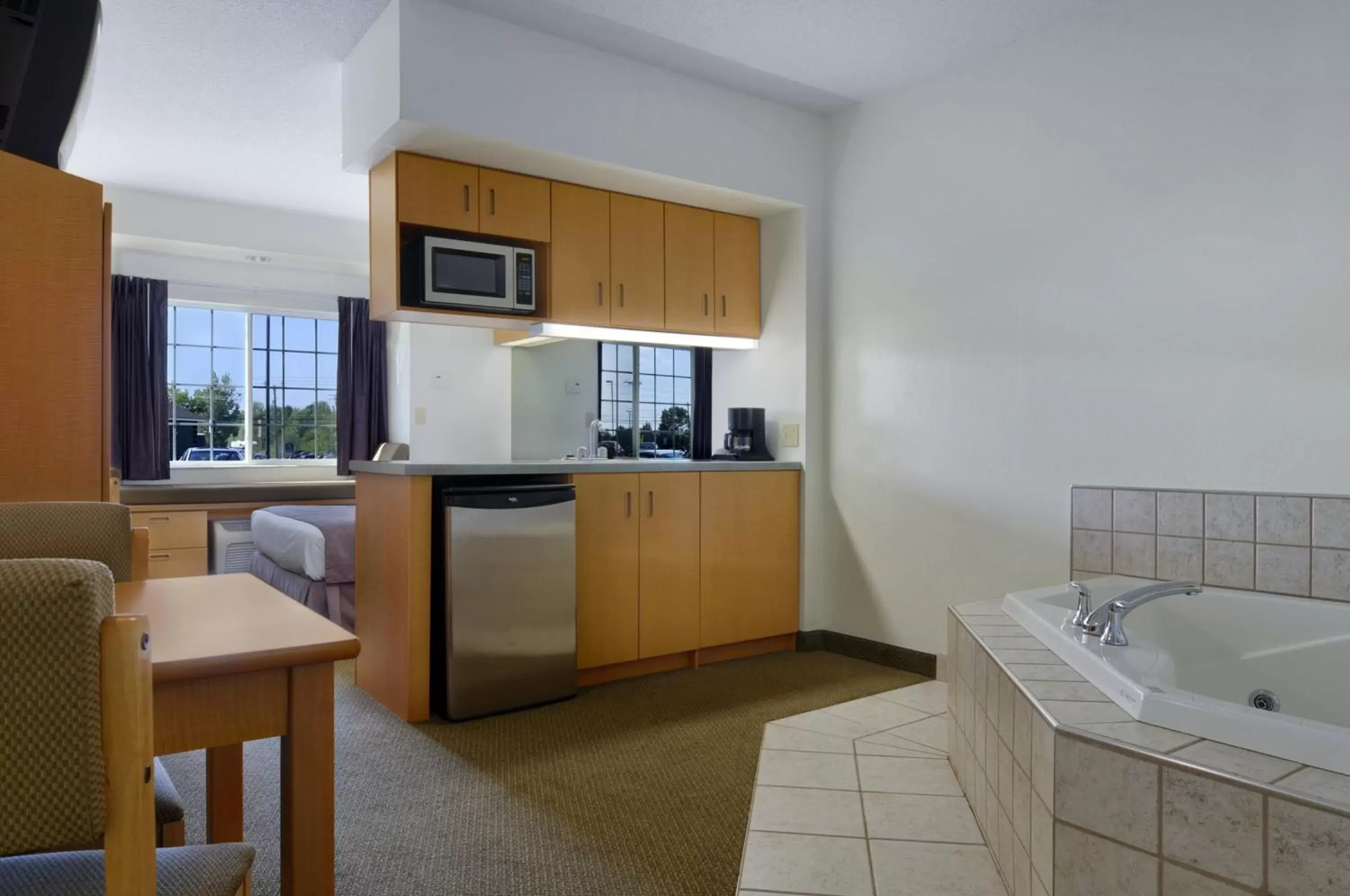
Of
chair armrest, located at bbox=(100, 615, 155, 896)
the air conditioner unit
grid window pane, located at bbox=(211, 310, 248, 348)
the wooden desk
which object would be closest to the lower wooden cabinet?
the wooden desk

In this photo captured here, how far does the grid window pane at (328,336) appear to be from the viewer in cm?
664

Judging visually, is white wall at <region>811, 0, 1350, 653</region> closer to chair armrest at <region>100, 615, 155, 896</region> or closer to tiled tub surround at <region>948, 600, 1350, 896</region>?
tiled tub surround at <region>948, 600, 1350, 896</region>

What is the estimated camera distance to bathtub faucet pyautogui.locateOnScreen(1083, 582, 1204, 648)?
1973 millimetres

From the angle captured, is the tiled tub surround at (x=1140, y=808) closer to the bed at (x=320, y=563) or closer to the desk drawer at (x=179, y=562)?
the bed at (x=320, y=563)

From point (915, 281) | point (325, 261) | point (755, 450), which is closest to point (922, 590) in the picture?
point (755, 450)

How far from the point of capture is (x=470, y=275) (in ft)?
11.3

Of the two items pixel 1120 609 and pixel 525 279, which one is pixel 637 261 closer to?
pixel 525 279

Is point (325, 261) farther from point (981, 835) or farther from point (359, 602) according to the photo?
point (981, 835)

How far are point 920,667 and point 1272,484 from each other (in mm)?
1532

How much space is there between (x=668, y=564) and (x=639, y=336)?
41.7 inches

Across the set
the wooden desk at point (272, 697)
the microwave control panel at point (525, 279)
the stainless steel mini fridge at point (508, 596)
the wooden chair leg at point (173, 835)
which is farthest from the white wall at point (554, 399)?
the wooden desk at point (272, 697)

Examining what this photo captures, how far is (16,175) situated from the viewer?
1.70 m

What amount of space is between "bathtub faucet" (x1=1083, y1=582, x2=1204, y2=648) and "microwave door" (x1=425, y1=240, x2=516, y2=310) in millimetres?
2462

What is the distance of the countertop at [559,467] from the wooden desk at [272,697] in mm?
1721
